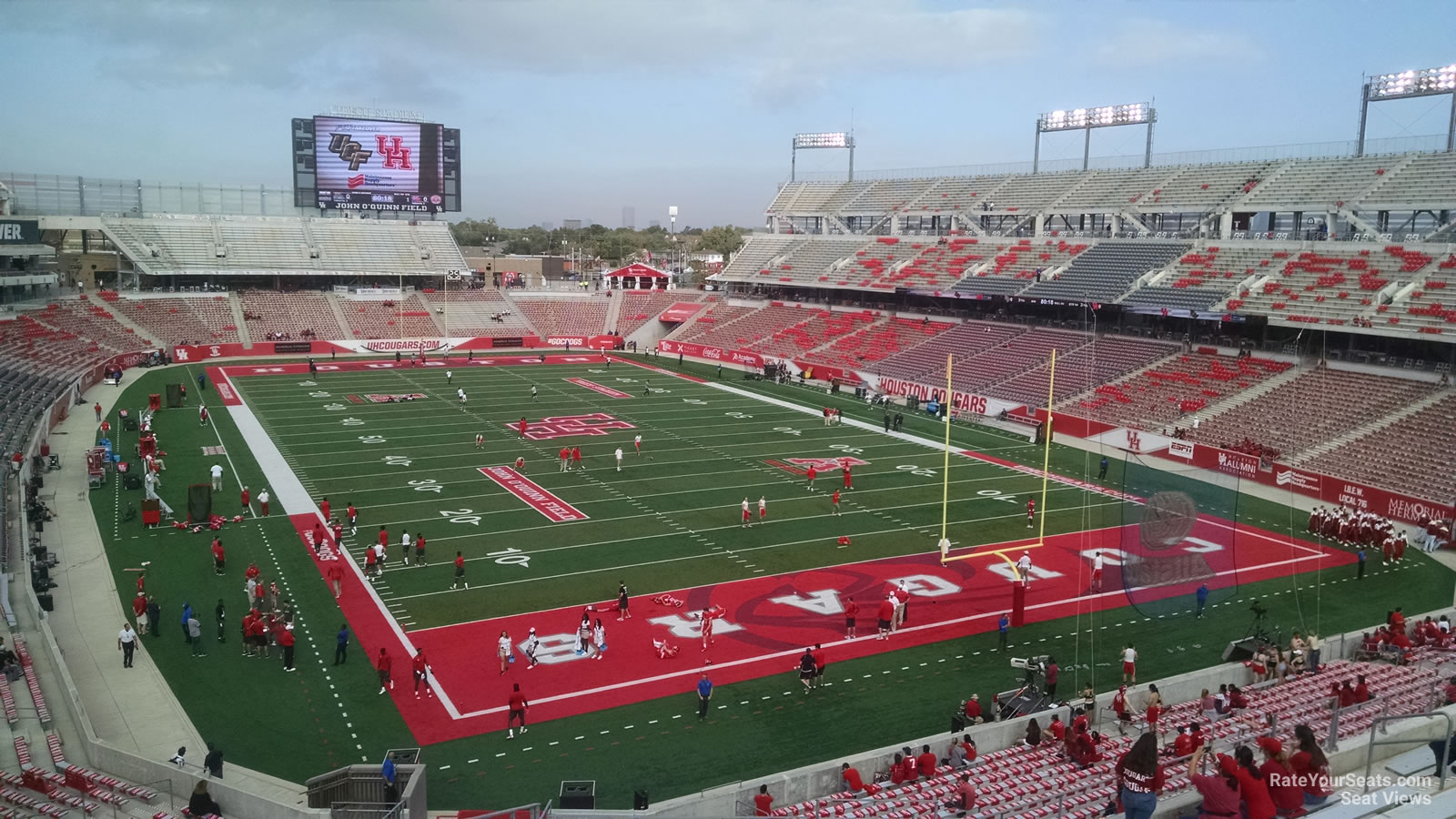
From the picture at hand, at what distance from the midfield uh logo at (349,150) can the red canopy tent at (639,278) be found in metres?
20.3

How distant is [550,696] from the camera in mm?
16203

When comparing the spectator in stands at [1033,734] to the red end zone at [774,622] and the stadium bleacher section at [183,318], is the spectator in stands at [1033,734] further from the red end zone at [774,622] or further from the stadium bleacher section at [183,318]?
the stadium bleacher section at [183,318]

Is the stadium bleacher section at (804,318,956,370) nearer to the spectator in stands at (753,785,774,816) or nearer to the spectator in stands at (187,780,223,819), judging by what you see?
the spectator in stands at (753,785,774,816)

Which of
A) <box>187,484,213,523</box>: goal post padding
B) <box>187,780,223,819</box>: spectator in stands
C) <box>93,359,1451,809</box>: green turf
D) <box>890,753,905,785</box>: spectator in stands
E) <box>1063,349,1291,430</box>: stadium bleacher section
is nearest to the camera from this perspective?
<box>187,780,223,819</box>: spectator in stands

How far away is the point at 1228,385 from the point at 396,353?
43.6 meters

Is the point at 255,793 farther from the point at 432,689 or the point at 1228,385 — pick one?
the point at 1228,385

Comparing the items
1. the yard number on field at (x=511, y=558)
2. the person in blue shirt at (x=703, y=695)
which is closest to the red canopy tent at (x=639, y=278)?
the yard number on field at (x=511, y=558)

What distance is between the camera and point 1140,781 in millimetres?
8641

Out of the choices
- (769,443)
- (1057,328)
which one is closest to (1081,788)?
(769,443)

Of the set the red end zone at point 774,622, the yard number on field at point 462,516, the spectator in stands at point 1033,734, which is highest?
the spectator in stands at point 1033,734

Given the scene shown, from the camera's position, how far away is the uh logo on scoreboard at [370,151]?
69.6 m

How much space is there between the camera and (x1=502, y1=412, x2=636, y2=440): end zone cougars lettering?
37.5 metres

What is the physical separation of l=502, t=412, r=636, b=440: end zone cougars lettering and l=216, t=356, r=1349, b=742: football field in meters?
0.25

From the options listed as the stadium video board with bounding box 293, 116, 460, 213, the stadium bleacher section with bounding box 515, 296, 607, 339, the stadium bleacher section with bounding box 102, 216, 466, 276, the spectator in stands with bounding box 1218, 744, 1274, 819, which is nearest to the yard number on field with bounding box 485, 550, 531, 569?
the spectator in stands with bounding box 1218, 744, 1274, 819
